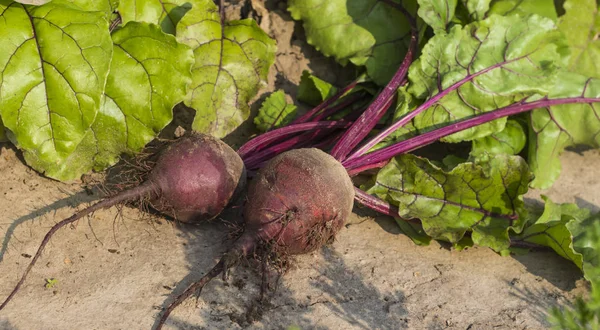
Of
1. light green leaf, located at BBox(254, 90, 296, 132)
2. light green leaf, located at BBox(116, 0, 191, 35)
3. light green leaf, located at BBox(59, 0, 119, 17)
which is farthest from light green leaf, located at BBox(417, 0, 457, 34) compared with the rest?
light green leaf, located at BBox(59, 0, 119, 17)

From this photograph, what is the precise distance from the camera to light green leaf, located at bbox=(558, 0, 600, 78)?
4.56m

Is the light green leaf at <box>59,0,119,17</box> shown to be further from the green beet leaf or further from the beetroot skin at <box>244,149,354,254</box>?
the green beet leaf

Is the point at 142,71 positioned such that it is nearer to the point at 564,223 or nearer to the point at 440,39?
the point at 440,39

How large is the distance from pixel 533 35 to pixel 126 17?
2.25 meters

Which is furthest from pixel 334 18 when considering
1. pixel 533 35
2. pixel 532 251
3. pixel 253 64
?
pixel 532 251

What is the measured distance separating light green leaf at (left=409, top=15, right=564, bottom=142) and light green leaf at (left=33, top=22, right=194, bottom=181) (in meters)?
1.30

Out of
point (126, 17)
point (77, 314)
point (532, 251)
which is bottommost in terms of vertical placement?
point (532, 251)

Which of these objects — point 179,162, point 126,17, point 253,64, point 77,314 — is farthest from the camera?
point 253,64

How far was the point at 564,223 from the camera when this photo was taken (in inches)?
147

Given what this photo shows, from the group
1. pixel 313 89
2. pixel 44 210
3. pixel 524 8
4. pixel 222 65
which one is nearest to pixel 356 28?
pixel 313 89

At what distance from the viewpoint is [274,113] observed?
13.9ft

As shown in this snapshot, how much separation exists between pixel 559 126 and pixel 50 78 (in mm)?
2808

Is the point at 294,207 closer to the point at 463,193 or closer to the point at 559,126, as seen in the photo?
the point at 463,193

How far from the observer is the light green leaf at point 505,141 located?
4137mm
